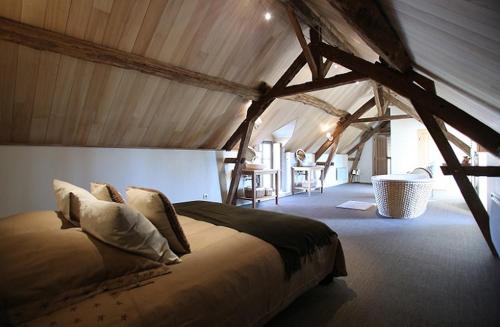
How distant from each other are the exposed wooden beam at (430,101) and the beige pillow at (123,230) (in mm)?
3168


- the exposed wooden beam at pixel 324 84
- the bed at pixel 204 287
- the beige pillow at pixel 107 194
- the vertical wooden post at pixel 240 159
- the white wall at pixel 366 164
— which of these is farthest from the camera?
the white wall at pixel 366 164

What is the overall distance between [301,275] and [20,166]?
329 centimetres

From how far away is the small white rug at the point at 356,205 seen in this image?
5.76 m

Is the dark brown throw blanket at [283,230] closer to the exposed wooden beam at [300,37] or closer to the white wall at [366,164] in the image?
the exposed wooden beam at [300,37]

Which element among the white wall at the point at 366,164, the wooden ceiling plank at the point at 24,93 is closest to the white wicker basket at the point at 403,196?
the wooden ceiling plank at the point at 24,93

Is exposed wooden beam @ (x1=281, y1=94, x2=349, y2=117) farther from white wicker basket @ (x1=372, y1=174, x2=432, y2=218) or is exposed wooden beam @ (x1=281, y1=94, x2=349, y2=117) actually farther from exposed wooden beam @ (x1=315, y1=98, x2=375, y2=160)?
white wicker basket @ (x1=372, y1=174, x2=432, y2=218)

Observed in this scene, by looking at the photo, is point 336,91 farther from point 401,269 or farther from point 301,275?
point 301,275

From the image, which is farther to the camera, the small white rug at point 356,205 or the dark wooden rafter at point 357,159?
the dark wooden rafter at point 357,159

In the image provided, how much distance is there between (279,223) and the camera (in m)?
Result: 2.27

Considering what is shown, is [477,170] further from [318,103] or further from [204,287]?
[318,103]

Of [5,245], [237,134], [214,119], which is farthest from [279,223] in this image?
[237,134]

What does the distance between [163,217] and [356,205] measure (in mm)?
5140

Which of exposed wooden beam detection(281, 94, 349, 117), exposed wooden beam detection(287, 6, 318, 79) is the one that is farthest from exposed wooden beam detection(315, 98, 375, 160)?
exposed wooden beam detection(287, 6, 318, 79)

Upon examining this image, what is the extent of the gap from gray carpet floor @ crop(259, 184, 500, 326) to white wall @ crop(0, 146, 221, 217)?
2.63 m
